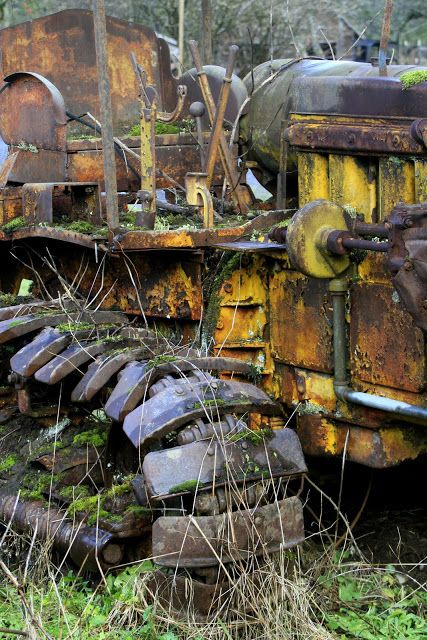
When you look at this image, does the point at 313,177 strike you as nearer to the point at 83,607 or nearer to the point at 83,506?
the point at 83,506

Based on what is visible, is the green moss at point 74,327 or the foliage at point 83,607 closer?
the foliage at point 83,607

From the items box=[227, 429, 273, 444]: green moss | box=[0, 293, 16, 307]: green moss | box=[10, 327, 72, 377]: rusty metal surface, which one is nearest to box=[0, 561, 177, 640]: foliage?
box=[227, 429, 273, 444]: green moss

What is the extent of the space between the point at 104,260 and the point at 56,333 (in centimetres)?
60

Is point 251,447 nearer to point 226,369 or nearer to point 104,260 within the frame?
point 226,369

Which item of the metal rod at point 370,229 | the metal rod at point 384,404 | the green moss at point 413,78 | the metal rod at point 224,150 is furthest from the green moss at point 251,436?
the metal rod at point 224,150

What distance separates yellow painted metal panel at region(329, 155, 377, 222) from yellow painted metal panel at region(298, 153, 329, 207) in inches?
2.5

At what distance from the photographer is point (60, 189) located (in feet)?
20.4

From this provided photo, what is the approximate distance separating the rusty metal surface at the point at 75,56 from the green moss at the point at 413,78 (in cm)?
322

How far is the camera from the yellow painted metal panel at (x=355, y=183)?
15.7 feet

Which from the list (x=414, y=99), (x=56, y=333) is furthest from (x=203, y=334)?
(x=414, y=99)

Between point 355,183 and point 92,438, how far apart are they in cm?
188

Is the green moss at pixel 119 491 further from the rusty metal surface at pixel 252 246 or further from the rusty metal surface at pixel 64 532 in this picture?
the rusty metal surface at pixel 252 246

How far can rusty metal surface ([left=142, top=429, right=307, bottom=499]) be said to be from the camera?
4453 millimetres

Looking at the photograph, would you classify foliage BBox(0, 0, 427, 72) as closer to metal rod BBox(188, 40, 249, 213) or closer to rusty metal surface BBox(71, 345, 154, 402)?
metal rod BBox(188, 40, 249, 213)
